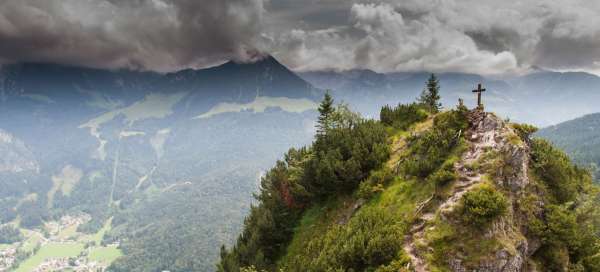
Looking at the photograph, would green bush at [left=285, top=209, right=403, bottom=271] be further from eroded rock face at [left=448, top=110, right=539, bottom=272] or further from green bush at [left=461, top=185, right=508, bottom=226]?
green bush at [left=461, top=185, right=508, bottom=226]

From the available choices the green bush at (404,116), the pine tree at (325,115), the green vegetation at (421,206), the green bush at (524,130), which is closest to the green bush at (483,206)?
the green vegetation at (421,206)

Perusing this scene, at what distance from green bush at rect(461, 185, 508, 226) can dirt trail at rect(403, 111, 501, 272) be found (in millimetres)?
1448

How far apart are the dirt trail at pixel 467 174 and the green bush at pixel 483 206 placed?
1.45 m

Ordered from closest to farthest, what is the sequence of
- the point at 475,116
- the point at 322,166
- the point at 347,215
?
the point at 475,116 < the point at 347,215 < the point at 322,166

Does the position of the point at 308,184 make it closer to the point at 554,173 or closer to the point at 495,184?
the point at 495,184

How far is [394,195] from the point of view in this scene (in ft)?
118

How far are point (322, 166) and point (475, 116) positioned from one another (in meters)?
17.1

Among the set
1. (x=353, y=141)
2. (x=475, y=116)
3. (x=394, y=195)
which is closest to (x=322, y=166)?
(x=353, y=141)

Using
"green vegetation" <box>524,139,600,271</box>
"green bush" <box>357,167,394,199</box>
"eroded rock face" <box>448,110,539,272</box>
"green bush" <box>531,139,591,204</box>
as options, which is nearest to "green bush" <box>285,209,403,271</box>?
"eroded rock face" <box>448,110,539,272</box>

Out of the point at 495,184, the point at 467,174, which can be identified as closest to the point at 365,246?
the point at 467,174

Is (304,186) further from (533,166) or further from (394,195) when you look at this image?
(533,166)

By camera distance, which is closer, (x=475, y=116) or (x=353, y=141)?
(x=475, y=116)

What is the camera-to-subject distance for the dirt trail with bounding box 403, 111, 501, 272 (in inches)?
1119

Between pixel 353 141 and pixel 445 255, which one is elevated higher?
pixel 353 141
